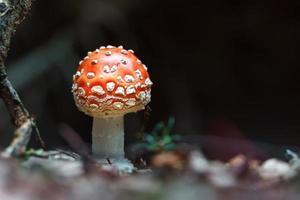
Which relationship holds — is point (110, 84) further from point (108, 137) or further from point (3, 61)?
point (3, 61)

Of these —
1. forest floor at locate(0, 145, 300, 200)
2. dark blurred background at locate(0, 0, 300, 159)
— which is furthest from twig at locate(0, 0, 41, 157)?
dark blurred background at locate(0, 0, 300, 159)

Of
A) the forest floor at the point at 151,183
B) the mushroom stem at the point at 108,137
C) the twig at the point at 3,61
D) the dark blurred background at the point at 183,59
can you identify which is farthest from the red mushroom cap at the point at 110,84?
the dark blurred background at the point at 183,59

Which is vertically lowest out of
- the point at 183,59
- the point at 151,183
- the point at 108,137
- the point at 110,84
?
the point at 151,183

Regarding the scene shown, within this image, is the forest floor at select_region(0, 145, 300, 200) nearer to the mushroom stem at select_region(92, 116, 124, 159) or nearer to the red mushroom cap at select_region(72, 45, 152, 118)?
the red mushroom cap at select_region(72, 45, 152, 118)

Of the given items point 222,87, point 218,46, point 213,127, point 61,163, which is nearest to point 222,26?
point 218,46

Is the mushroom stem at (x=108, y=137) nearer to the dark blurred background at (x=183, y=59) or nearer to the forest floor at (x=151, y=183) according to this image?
the forest floor at (x=151, y=183)

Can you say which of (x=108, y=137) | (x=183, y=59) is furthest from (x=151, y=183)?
(x=183, y=59)

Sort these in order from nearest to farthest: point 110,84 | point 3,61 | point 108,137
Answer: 1. point 3,61
2. point 110,84
3. point 108,137
